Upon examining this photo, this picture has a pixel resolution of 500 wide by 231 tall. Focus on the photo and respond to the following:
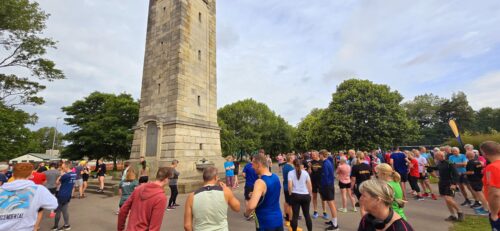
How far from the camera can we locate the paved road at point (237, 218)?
6.55m

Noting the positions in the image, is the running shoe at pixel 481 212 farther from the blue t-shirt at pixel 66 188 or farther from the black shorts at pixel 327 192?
the blue t-shirt at pixel 66 188

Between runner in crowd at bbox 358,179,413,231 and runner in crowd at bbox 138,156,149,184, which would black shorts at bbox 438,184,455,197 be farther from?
runner in crowd at bbox 138,156,149,184

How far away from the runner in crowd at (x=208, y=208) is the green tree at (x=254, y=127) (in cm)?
4004

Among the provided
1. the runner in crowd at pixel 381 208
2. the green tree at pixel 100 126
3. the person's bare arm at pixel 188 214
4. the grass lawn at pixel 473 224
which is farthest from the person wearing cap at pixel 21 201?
the green tree at pixel 100 126

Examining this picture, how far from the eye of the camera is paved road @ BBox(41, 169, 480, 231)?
258 inches

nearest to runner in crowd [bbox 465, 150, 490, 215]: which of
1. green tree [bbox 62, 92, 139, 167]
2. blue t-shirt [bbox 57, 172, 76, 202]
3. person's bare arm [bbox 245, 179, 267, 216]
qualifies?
person's bare arm [bbox 245, 179, 267, 216]

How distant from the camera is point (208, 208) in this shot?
2924 millimetres

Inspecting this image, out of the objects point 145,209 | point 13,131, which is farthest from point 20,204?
point 13,131

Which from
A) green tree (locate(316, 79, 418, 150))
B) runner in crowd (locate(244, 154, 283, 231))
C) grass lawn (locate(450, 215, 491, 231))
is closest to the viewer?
runner in crowd (locate(244, 154, 283, 231))

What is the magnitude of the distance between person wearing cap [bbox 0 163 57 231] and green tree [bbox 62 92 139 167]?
1090 inches

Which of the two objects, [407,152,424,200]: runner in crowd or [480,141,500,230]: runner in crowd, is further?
[407,152,424,200]: runner in crowd

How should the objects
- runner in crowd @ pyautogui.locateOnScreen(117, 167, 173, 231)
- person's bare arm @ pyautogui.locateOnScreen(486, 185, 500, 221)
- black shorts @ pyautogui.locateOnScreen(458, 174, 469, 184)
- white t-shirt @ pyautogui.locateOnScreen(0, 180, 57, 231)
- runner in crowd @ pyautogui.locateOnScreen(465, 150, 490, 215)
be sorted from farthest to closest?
1. black shorts @ pyautogui.locateOnScreen(458, 174, 469, 184)
2. runner in crowd @ pyautogui.locateOnScreen(465, 150, 490, 215)
3. person's bare arm @ pyautogui.locateOnScreen(486, 185, 500, 221)
4. runner in crowd @ pyautogui.locateOnScreen(117, 167, 173, 231)
5. white t-shirt @ pyautogui.locateOnScreen(0, 180, 57, 231)

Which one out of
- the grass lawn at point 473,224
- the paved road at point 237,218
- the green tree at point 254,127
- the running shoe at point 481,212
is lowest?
the paved road at point 237,218

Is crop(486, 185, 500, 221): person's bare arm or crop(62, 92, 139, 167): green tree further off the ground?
crop(62, 92, 139, 167): green tree
